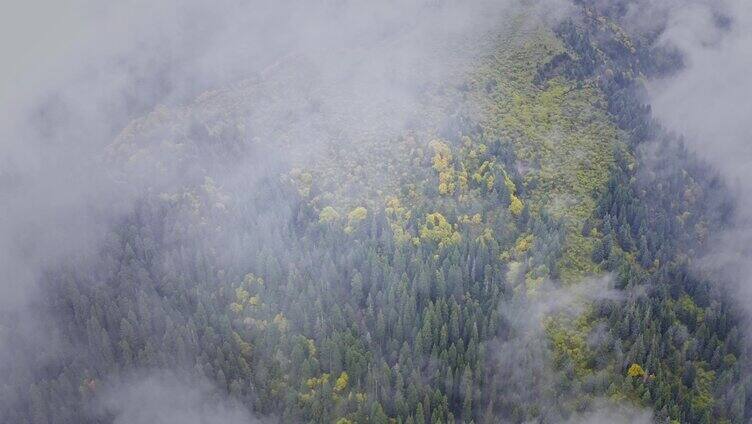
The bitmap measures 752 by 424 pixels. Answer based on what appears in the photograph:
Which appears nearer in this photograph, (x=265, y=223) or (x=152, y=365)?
(x=152, y=365)

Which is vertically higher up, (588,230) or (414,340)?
(588,230)

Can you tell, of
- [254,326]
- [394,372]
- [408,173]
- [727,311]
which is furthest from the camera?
[408,173]

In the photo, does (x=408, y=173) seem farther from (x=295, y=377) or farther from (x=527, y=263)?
(x=295, y=377)

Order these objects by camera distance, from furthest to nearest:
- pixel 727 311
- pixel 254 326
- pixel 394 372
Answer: pixel 727 311 → pixel 254 326 → pixel 394 372

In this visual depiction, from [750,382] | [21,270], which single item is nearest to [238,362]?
[21,270]

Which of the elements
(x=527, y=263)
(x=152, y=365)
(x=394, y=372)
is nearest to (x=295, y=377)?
(x=394, y=372)

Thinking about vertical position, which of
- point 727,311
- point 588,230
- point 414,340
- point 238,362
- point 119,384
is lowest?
point 119,384
